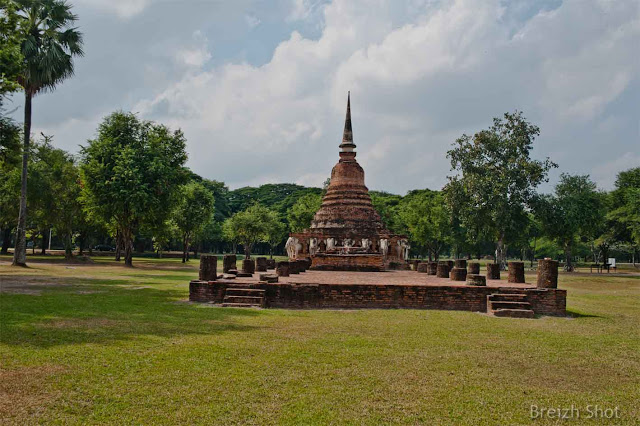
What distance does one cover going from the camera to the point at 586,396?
19.0 ft

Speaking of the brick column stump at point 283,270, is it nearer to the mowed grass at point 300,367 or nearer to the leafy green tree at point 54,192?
the mowed grass at point 300,367

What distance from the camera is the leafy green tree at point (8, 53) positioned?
14.4 m

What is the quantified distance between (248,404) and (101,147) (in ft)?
93.9

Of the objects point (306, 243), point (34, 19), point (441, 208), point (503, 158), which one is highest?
point (34, 19)

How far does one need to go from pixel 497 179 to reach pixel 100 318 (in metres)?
34.3

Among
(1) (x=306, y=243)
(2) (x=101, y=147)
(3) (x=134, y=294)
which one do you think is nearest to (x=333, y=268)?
(1) (x=306, y=243)

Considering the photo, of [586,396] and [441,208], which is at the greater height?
[441,208]

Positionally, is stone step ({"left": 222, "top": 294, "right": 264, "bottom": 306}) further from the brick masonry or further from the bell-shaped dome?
the bell-shaped dome

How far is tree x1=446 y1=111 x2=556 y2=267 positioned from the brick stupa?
11.2 metres

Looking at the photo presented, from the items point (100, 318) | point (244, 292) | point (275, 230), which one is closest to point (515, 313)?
point (244, 292)

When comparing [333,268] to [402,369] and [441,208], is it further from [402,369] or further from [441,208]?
[441,208]

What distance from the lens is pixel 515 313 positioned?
39.6ft

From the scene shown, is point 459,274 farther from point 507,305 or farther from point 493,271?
point 507,305

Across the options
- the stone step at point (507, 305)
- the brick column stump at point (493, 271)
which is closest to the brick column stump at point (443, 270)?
the brick column stump at point (493, 271)
